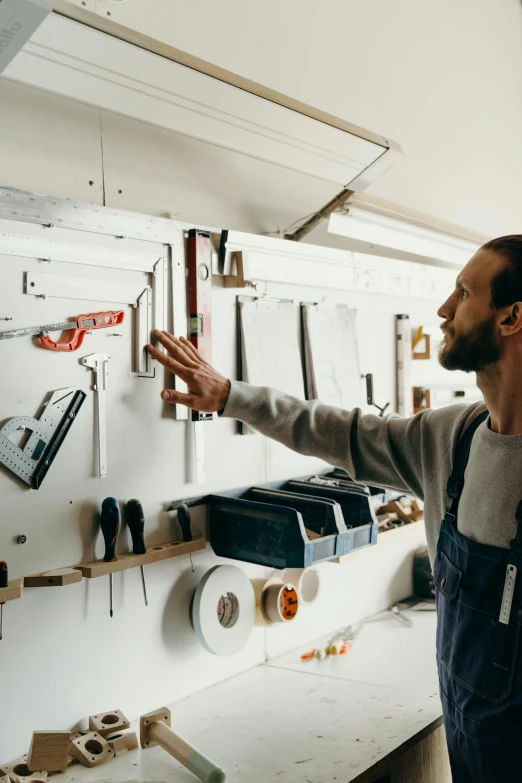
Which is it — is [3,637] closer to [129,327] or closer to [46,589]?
[46,589]

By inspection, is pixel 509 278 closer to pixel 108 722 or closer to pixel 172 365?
pixel 172 365

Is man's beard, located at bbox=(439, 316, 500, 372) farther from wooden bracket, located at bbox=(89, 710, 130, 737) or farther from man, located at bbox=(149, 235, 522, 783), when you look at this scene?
wooden bracket, located at bbox=(89, 710, 130, 737)

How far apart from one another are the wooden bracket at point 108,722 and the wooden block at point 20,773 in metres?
0.15

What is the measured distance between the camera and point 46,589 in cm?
143

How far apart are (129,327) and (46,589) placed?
59 cm

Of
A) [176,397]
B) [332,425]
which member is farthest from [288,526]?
Answer: [176,397]

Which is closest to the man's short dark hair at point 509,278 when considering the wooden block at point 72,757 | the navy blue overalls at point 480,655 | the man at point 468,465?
the man at point 468,465

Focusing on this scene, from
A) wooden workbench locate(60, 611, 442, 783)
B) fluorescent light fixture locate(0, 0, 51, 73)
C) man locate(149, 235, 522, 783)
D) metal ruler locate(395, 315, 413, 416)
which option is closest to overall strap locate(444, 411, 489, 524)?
man locate(149, 235, 522, 783)

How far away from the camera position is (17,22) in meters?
1.09

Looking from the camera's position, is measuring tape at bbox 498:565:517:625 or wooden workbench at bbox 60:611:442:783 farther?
wooden workbench at bbox 60:611:442:783

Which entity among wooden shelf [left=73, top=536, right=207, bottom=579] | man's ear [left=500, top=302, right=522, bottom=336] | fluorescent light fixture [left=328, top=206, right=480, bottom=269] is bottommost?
wooden shelf [left=73, top=536, right=207, bottom=579]

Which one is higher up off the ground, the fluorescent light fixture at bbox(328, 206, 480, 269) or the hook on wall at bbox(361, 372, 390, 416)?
the fluorescent light fixture at bbox(328, 206, 480, 269)

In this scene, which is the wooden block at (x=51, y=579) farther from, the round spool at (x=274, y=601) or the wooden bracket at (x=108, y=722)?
the round spool at (x=274, y=601)

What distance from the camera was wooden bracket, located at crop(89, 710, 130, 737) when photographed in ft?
4.76
